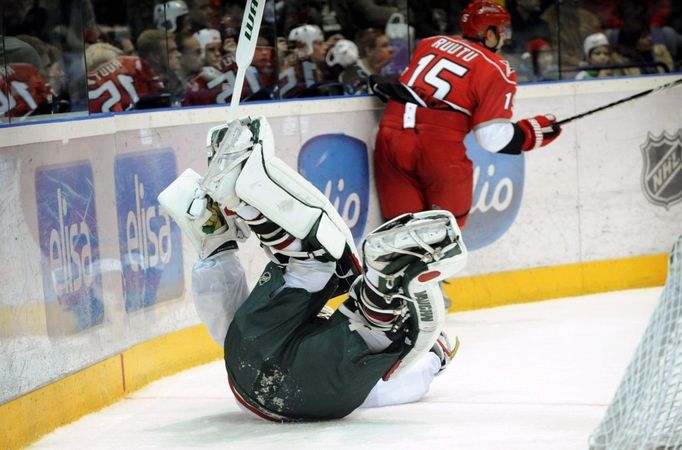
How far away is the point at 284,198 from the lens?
3.62m

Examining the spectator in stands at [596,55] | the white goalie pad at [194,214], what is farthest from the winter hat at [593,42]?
the white goalie pad at [194,214]

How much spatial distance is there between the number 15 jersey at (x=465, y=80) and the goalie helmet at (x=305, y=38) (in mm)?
794

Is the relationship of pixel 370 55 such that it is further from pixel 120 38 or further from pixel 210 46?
pixel 120 38

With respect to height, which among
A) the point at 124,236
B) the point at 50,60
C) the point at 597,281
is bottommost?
the point at 597,281

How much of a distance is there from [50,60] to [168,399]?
126 centimetres

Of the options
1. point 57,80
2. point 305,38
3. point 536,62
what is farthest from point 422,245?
point 536,62

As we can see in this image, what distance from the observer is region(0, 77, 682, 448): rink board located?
12.3 feet

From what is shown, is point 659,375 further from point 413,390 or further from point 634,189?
point 634,189

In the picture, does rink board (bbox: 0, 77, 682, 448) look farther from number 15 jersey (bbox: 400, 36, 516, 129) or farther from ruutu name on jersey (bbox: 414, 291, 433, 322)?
ruutu name on jersey (bbox: 414, 291, 433, 322)

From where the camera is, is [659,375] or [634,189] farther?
[634,189]

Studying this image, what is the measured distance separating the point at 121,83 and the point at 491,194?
1.73 metres

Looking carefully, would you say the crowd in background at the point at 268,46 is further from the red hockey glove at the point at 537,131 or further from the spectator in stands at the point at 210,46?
the red hockey glove at the point at 537,131

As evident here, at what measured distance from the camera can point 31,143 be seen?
378 centimetres

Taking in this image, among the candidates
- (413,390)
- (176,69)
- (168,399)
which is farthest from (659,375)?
(176,69)
